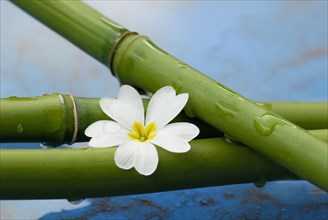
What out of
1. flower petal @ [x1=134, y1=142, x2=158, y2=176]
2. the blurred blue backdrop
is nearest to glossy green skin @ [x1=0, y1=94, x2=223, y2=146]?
flower petal @ [x1=134, y1=142, x2=158, y2=176]

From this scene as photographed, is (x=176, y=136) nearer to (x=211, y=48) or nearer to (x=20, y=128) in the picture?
(x=20, y=128)

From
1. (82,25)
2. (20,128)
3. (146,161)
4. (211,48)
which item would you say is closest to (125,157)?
(146,161)

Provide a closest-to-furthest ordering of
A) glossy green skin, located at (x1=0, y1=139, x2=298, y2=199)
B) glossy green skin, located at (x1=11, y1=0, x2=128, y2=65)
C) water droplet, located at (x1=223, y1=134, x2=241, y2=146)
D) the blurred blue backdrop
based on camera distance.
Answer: glossy green skin, located at (x1=0, y1=139, x2=298, y2=199) → water droplet, located at (x1=223, y1=134, x2=241, y2=146) → glossy green skin, located at (x1=11, y1=0, x2=128, y2=65) → the blurred blue backdrop

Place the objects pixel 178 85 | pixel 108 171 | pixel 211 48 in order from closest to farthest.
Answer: pixel 108 171, pixel 178 85, pixel 211 48

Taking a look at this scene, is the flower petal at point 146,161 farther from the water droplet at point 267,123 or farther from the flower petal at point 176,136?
the water droplet at point 267,123

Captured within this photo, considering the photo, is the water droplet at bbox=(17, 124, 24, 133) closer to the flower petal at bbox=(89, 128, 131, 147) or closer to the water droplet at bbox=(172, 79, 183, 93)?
the flower petal at bbox=(89, 128, 131, 147)

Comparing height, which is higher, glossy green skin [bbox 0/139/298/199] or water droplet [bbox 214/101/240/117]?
water droplet [bbox 214/101/240/117]
